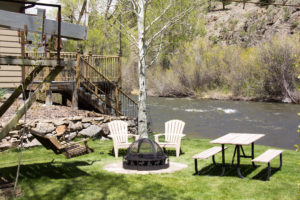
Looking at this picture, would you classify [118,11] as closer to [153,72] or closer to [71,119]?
[71,119]

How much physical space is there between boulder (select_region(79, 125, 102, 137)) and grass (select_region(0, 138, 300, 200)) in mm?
2945

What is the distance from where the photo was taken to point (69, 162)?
862 centimetres

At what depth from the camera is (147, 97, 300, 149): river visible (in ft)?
57.3

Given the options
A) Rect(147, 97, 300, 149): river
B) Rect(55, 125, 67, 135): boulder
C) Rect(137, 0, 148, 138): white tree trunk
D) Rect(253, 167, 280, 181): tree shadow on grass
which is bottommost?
Rect(147, 97, 300, 149): river

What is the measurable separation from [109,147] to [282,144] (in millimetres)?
7859

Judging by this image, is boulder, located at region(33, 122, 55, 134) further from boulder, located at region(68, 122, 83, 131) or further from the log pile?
boulder, located at region(68, 122, 83, 131)

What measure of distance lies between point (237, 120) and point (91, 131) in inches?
471

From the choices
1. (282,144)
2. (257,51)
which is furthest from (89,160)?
(257,51)

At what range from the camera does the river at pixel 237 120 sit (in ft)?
57.3

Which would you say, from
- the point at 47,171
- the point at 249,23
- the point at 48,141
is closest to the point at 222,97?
the point at 48,141

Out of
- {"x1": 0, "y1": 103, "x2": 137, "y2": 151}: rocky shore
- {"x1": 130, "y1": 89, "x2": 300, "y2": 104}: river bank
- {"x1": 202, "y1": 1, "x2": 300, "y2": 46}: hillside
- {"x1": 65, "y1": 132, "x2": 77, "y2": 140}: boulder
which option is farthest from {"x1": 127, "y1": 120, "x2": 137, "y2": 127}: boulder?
{"x1": 202, "y1": 1, "x2": 300, "y2": 46}: hillside

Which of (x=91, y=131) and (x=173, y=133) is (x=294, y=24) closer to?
(x=91, y=131)

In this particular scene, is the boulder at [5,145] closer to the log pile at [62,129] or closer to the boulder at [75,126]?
the log pile at [62,129]

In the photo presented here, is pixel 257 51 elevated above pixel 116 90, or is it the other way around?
pixel 257 51
